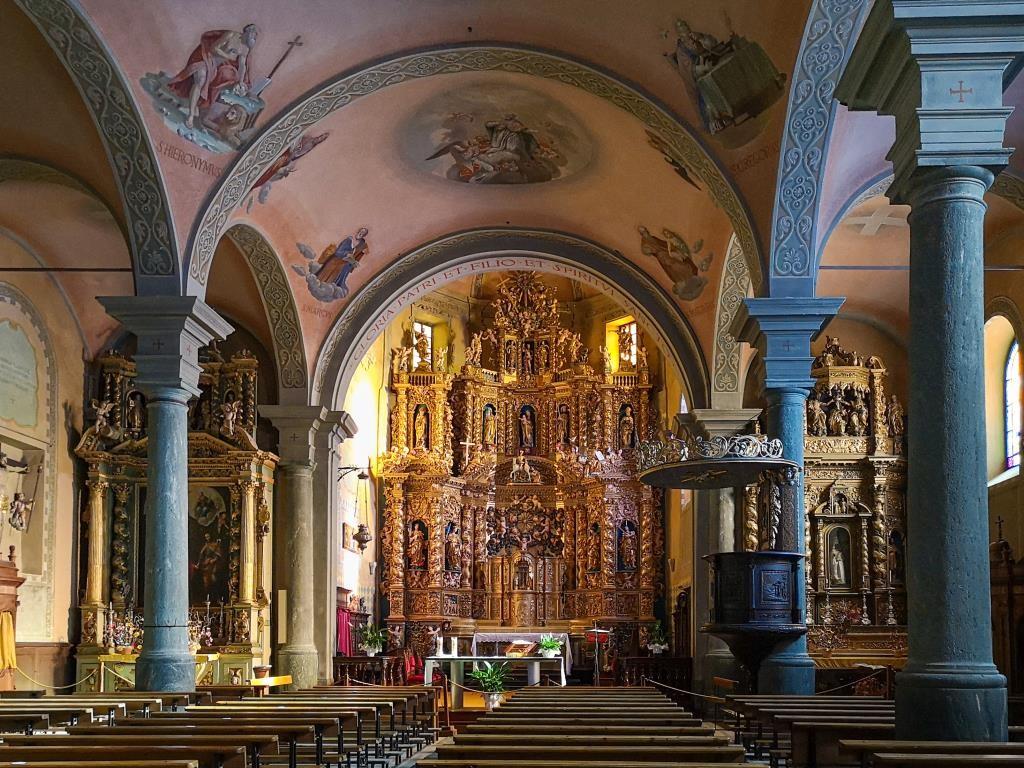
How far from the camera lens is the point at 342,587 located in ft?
74.8

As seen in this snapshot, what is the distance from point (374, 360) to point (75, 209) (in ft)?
31.9

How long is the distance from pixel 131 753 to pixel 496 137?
39.5 ft

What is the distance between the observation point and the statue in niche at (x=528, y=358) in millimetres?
27984

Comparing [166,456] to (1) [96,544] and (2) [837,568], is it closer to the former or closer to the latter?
(1) [96,544]

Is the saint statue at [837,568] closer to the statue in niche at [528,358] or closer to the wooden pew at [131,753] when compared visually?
the statue in niche at [528,358]

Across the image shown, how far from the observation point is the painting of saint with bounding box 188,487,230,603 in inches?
753

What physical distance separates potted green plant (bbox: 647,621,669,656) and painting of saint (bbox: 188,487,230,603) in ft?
29.5

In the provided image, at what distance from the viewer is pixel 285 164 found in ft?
50.8

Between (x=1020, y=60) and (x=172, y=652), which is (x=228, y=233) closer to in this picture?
(x=172, y=652)

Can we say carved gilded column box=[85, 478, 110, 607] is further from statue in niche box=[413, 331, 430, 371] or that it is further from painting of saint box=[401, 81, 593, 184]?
statue in niche box=[413, 331, 430, 371]

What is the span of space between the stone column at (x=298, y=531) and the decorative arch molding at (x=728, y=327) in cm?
594

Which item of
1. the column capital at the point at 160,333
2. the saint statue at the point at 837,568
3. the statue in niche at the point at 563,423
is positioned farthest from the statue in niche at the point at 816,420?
the column capital at the point at 160,333

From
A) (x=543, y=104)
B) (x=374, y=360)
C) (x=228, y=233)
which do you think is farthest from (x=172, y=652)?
(x=374, y=360)

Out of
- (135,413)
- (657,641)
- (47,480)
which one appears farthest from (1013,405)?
(47,480)
